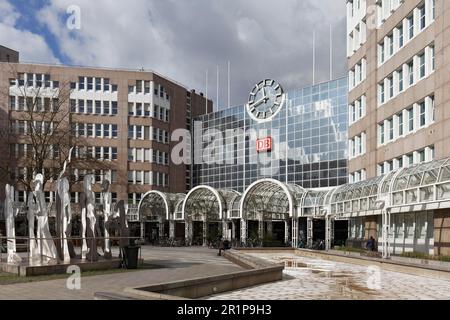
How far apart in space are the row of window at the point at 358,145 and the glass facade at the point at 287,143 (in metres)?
11.5

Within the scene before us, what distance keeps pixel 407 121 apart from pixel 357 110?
36.3ft

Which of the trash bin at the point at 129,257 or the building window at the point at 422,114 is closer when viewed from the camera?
the trash bin at the point at 129,257

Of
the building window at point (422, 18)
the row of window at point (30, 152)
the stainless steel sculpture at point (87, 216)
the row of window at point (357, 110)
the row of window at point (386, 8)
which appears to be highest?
the row of window at point (386, 8)

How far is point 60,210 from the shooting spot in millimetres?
23141

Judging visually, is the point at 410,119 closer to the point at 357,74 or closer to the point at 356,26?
the point at 357,74

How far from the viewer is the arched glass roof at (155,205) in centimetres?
6588

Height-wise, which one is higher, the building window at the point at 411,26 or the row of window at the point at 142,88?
the row of window at the point at 142,88

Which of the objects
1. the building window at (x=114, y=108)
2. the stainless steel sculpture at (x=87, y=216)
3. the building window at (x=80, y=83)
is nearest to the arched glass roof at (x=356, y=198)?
the stainless steel sculpture at (x=87, y=216)

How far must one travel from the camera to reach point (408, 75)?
120 ft

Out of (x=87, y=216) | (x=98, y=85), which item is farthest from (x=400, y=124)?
(x=98, y=85)

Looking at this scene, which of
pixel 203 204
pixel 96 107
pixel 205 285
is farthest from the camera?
pixel 96 107

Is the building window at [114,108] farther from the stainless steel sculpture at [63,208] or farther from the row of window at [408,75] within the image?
the stainless steel sculpture at [63,208]

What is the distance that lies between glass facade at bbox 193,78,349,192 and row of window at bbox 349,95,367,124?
11364mm

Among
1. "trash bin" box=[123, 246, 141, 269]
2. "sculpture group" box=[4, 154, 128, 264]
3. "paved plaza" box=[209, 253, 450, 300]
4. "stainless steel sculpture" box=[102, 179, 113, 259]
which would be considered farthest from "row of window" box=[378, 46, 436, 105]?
"trash bin" box=[123, 246, 141, 269]
